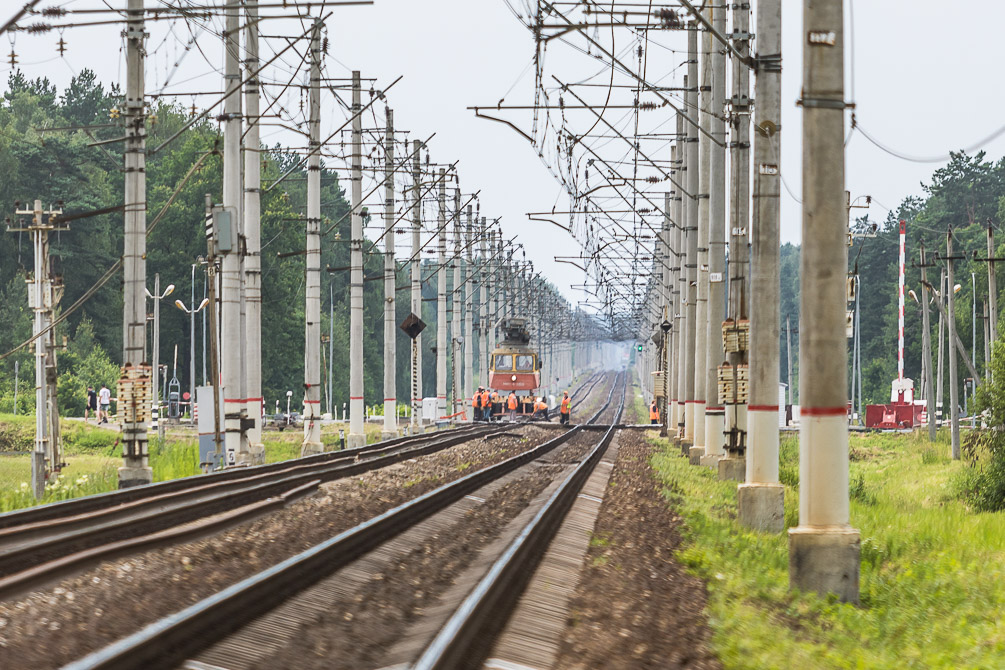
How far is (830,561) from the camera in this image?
37.8 feet

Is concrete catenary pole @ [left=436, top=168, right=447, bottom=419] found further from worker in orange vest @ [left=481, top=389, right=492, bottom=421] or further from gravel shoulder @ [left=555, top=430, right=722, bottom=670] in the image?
gravel shoulder @ [left=555, top=430, right=722, bottom=670]

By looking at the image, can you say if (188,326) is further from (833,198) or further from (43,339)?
(833,198)

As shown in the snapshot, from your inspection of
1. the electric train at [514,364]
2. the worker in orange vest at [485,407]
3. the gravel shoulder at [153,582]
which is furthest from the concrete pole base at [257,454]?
the electric train at [514,364]

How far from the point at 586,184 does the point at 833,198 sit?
26.4 metres

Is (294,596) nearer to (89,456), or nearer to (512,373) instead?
(89,456)

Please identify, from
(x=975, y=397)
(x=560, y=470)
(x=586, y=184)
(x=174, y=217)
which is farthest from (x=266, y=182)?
(x=975, y=397)

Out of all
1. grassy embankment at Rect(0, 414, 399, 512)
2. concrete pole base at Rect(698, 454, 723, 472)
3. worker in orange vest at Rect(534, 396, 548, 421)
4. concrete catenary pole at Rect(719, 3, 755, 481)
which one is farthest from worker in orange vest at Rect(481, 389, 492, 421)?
concrete catenary pole at Rect(719, 3, 755, 481)

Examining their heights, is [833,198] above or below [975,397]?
above

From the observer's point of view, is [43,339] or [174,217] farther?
[174,217]

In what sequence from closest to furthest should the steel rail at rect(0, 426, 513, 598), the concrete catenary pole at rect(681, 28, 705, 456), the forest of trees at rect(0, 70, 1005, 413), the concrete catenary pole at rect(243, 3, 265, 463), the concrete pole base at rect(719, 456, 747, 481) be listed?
the steel rail at rect(0, 426, 513, 598), the concrete pole base at rect(719, 456, 747, 481), the concrete catenary pole at rect(243, 3, 265, 463), the concrete catenary pole at rect(681, 28, 705, 456), the forest of trees at rect(0, 70, 1005, 413)

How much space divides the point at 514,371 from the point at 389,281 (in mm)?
26987

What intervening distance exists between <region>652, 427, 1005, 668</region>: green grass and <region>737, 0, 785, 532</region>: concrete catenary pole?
1.83 ft

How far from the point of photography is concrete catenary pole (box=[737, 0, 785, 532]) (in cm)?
1639

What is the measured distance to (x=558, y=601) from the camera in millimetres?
10789
